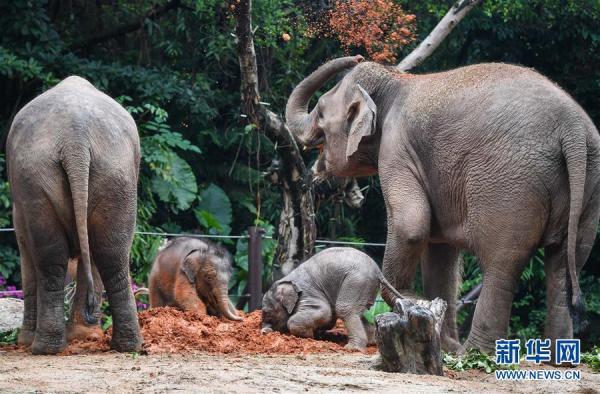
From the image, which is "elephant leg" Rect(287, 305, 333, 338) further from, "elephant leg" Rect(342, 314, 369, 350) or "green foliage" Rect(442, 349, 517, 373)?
"green foliage" Rect(442, 349, 517, 373)

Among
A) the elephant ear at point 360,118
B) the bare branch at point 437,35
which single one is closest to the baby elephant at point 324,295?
the elephant ear at point 360,118

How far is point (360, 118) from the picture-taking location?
8.47m

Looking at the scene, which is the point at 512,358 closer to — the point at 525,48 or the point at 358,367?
the point at 358,367

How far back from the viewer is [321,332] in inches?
348

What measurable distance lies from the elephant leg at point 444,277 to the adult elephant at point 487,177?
0.4 inches

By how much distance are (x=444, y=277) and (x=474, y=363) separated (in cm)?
169

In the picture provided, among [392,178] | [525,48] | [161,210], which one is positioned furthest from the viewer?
[525,48]

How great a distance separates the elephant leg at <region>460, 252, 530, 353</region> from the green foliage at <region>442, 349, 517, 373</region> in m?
0.23

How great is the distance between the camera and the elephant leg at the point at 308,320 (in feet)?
28.3

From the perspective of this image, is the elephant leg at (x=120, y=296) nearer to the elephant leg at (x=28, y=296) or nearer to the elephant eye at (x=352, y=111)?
the elephant leg at (x=28, y=296)

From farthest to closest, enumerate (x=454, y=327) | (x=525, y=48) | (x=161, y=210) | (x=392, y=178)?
1. (x=525, y=48)
2. (x=161, y=210)
3. (x=454, y=327)
4. (x=392, y=178)

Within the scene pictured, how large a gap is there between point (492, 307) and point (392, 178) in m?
1.28

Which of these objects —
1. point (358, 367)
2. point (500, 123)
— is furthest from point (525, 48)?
point (358, 367)

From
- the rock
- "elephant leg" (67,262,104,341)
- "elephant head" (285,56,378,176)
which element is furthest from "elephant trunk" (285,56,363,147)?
the rock
